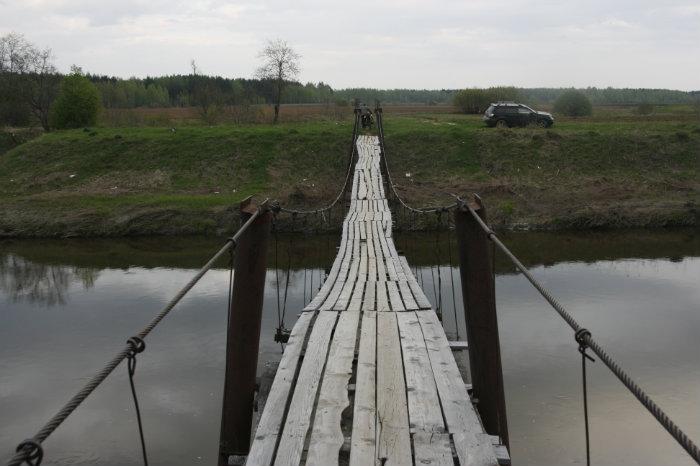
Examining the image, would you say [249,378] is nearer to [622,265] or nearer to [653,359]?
[653,359]

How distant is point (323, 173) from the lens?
65.3ft

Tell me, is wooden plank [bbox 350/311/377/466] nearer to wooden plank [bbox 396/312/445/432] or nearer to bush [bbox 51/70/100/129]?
wooden plank [bbox 396/312/445/432]

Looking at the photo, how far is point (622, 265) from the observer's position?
12516 mm

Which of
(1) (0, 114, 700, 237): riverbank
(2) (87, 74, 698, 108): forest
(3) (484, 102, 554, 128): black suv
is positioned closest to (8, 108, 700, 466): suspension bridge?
(1) (0, 114, 700, 237): riverbank

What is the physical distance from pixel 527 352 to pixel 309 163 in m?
13.8

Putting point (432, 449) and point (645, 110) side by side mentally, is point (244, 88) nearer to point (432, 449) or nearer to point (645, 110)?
point (645, 110)

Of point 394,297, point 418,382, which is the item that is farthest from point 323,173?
point 418,382

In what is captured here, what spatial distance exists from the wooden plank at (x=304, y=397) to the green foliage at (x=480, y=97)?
2819cm

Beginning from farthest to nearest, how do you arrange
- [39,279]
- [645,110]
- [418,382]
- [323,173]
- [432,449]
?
[645,110]
[323,173]
[39,279]
[418,382]
[432,449]

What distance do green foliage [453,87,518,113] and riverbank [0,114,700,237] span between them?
23.8ft

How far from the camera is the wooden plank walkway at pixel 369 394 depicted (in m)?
2.69

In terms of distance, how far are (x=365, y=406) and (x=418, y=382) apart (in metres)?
0.43

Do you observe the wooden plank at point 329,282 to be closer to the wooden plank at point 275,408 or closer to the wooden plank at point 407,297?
the wooden plank at point 407,297

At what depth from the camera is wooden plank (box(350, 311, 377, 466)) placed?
8.73ft
